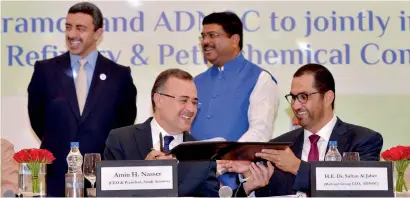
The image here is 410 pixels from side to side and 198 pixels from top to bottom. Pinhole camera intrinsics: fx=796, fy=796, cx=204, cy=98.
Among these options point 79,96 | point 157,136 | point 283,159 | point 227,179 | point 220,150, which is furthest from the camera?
point 79,96

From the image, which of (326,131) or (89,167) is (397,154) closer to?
(326,131)

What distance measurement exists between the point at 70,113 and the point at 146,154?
153 centimetres

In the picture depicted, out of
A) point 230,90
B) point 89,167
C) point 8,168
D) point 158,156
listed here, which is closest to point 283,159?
point 158,156

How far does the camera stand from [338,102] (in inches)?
265

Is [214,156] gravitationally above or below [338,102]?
below

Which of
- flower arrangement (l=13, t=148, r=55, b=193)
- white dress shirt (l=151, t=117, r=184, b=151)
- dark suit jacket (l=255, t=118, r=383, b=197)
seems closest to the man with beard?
dark suit jacket (l=255, t=118, r=383, b=197)

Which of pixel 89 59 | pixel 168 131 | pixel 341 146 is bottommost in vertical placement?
pixel 341 146

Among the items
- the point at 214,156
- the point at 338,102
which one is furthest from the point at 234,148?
the point at 338,102

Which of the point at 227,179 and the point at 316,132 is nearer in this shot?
the point at 316,132

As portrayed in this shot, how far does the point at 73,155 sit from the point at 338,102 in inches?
119

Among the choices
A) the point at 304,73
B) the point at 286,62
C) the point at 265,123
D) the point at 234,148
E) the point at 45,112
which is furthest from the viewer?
the point at 286,62

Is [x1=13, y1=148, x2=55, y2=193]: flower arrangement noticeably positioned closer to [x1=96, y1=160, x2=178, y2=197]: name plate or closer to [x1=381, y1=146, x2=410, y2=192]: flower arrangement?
[x1=96, y1=160, x2=178, y2=197]: name plate

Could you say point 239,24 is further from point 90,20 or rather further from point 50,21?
point 50,21

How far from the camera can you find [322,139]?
16.1 feet
